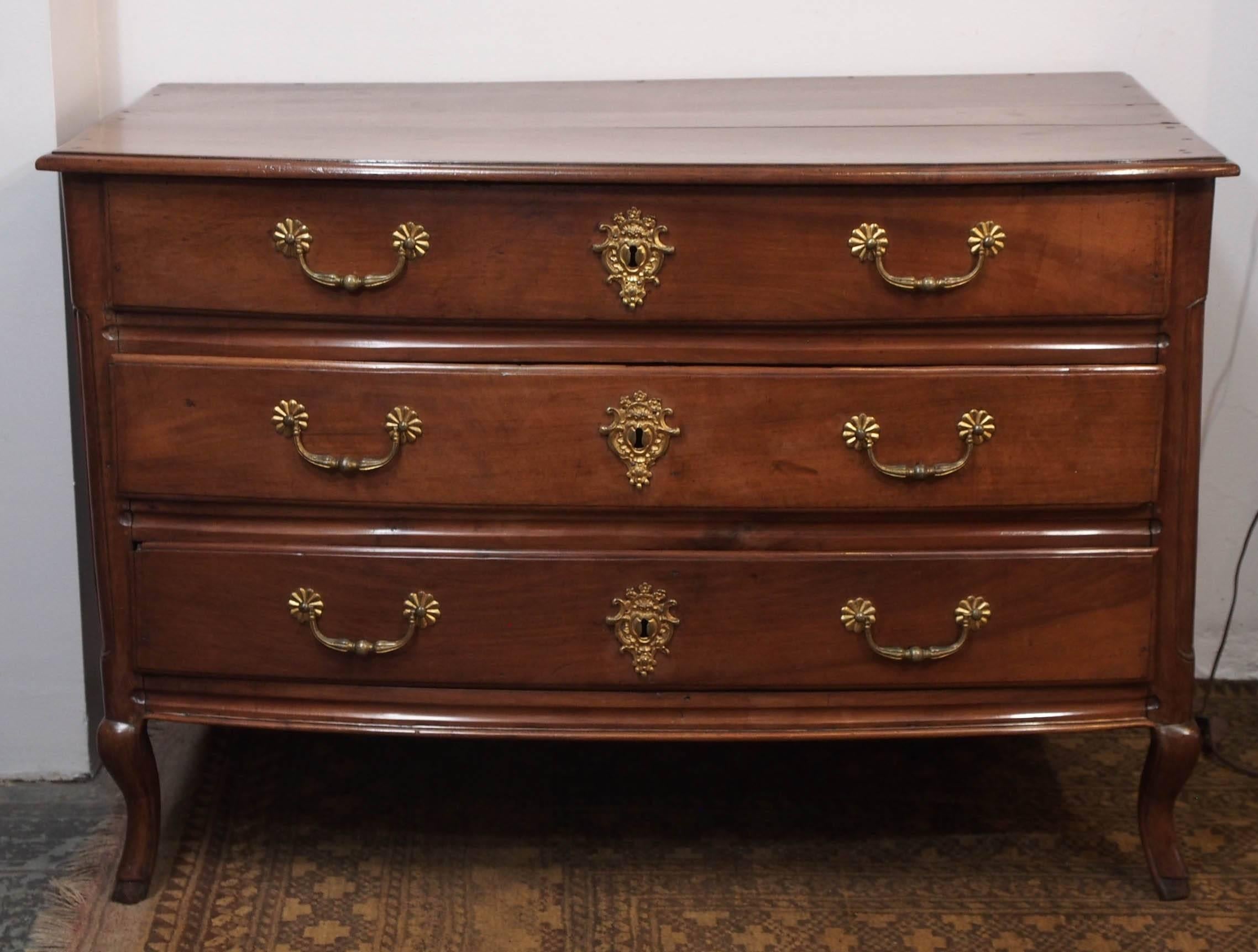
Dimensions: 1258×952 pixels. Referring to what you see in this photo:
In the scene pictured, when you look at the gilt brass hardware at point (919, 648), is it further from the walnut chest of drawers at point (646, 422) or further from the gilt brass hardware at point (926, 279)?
the gilt brass hardware at point (926, 279)

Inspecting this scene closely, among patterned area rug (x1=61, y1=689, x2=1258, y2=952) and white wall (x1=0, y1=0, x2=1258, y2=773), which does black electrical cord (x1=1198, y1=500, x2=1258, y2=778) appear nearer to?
patterned area rug (x1=61, y1=689, x2=1258, y2=952)

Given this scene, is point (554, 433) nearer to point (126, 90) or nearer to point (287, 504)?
point (287, 504)

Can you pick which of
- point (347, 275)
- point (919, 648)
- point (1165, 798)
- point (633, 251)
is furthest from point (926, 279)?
point (1165, 798)

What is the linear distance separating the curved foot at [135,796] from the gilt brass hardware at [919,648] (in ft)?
2.62

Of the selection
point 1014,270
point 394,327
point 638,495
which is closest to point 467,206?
point 394,327

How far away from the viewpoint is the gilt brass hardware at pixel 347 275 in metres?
1.44

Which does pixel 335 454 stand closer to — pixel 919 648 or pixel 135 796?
pixel 135 796

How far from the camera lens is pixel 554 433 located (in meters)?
1.49

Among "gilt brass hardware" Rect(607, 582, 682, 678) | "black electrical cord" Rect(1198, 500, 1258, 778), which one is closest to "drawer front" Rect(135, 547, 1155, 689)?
"gilt brass hardware" Rect(607, 582, 682, 678)

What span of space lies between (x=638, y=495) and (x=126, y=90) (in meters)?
0.96

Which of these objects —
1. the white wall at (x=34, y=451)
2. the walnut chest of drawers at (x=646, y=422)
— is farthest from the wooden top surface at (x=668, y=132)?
the white wall at (x=34, y=451)

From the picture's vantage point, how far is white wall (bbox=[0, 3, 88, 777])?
1762 mm

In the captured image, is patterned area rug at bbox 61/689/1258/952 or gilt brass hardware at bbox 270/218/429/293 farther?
patterned area rug at bbox 61/689/1258/952

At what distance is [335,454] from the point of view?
4.95ft
